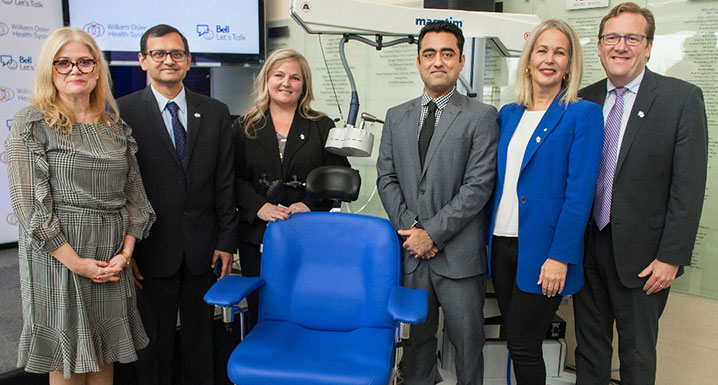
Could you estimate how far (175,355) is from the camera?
2.20 meters

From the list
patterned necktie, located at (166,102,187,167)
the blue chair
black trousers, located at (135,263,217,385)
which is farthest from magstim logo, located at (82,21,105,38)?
the blue chair

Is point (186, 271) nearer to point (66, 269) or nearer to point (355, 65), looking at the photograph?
point (66, 269)

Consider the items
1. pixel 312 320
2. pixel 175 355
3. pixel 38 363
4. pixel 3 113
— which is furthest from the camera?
pixel 3 113

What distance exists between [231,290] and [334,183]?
53 cm

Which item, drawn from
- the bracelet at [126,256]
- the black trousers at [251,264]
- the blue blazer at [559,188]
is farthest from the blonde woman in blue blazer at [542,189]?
the bracelet at [126,256]

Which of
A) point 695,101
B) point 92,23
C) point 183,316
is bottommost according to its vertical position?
point 183,316

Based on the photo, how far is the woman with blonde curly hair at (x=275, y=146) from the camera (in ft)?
6.97

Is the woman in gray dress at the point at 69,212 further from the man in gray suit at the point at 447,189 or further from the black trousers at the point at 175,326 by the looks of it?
the man in gray suit at the point at 447,189

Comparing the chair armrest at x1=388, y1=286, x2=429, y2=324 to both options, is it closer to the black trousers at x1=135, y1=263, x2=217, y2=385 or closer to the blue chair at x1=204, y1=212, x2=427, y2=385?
the blue chair at x1=204, y1=212, x2=427, y2=385

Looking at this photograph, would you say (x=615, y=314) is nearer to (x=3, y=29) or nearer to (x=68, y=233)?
(x=68, y=233)

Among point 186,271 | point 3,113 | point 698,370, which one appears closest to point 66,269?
point 186,271

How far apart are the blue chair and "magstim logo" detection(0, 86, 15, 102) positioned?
8.38 ft

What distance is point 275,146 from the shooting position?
6.99 feet

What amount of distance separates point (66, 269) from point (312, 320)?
0.82 metres
